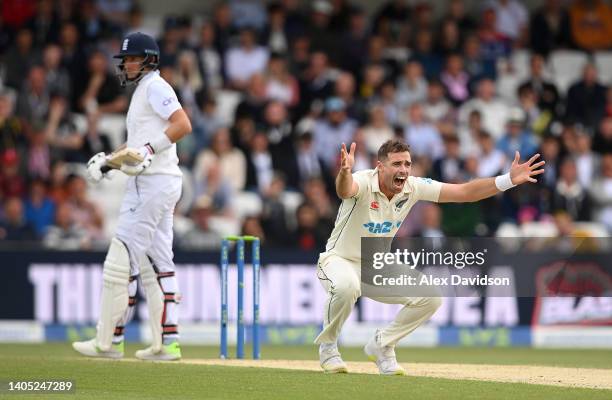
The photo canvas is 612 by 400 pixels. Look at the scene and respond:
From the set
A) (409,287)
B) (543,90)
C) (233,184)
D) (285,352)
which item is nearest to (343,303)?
(409,287)

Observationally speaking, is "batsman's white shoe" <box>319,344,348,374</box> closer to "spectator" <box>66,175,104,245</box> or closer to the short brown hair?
the short brown hair

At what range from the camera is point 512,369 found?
1009cm

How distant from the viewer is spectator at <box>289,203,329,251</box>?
1504 centimetres

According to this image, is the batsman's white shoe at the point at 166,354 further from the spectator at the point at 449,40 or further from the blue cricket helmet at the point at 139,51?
the spectator at the point at 449,40

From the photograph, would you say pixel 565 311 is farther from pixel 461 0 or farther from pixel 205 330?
pixel 461 0

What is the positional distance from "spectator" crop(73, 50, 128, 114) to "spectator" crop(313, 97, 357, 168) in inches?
98.6

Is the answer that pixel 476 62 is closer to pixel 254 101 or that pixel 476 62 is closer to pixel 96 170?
pixel 254 101

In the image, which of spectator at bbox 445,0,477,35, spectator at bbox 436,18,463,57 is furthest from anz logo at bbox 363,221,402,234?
spectator at bbox 445,0,477,35

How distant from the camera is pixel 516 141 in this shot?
55.5ft

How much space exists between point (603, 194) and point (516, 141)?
1.29 m

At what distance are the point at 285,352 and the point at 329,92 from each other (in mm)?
5761

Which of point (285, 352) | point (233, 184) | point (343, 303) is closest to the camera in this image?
point (343, 303)

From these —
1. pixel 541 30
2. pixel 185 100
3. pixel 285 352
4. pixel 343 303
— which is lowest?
pixel 285 352

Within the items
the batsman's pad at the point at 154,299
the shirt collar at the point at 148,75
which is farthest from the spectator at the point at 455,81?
the batsman's pad at the point at 154,299
